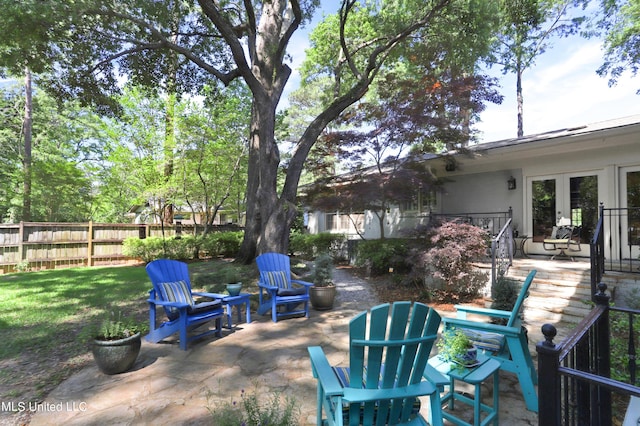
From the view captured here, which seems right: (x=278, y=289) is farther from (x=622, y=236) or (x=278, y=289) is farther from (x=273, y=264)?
(x=622, y=236)

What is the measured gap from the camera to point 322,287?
5.71 m

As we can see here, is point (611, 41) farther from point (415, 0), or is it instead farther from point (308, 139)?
point (308, 139)

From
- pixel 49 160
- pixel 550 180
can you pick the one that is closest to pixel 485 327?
pixel 550 180

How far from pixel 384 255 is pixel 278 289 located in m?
4.13

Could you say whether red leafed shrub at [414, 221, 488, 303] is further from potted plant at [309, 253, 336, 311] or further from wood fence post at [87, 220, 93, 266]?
wood fence post at [87, 220, 93, 266]

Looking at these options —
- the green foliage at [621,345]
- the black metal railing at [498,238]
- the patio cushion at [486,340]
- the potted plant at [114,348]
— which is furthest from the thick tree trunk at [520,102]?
the potted plant at [114,348]

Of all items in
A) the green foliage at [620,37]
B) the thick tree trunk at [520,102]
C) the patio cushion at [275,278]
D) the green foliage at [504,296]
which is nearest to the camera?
the green foliage at [504,296]

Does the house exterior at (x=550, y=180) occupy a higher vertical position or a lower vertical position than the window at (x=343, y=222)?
higher

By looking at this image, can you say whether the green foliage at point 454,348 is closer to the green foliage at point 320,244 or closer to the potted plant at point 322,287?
the potted plant at point 322,287

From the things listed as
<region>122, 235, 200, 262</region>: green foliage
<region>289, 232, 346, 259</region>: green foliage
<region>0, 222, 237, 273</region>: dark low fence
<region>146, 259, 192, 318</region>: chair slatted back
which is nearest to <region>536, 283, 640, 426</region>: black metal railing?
<region>146, 259, 192, 318</region>: chair slatted back

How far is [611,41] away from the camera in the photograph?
11453 millimetres

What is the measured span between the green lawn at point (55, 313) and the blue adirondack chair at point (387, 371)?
9.70 ft

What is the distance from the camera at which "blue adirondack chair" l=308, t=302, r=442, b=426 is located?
5.60 ft

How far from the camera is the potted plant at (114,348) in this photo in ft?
10.2
